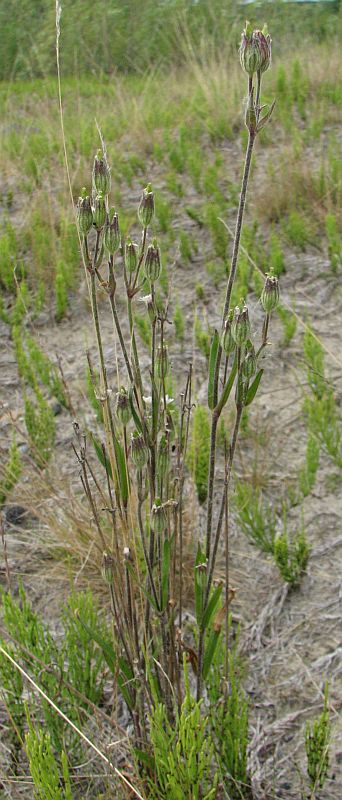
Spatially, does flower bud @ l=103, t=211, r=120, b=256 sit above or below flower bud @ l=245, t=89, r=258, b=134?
below

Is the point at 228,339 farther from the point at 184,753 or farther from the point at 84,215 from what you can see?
the point at 184,753

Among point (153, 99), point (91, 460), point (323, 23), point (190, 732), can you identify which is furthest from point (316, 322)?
point (323, 23)

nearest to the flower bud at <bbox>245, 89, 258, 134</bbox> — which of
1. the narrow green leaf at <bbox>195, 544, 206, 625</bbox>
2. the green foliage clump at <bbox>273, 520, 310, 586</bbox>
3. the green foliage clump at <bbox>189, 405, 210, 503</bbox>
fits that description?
the narrow green leaf at <bbox>195, 544, 206, 625</bbox>

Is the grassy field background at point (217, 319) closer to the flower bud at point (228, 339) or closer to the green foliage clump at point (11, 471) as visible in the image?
the green foliage clump at point (11, 471)

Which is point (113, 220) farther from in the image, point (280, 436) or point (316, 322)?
point (316, 322)

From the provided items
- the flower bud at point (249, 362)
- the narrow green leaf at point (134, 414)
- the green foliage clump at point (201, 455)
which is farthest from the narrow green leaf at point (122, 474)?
the green foliage clump at point (201, 455)

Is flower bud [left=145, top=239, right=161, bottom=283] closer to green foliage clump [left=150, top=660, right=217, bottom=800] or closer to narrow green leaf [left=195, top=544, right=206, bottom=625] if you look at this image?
narrow green leaf [left=195, top=544, right=206, bottom=625]

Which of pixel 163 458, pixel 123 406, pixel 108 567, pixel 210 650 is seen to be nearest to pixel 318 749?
pixel 210 650
